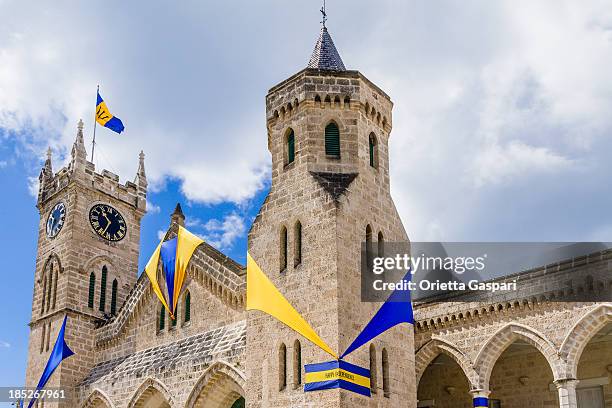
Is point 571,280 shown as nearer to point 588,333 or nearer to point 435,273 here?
point 588,333

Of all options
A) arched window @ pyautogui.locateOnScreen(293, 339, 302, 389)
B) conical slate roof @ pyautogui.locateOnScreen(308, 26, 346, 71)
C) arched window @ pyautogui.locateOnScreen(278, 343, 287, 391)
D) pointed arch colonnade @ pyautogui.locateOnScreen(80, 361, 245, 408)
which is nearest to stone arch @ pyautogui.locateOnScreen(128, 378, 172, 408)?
pointed arch colonnade @ pyautogui.locateOnScreen(80, 361, 245, 408)

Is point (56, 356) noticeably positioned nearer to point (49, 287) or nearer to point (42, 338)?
point (42, 338)

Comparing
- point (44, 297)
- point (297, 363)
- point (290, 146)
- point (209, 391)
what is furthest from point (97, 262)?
point (297, 363)

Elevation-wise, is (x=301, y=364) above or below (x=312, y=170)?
below

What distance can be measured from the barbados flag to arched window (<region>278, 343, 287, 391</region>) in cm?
1741

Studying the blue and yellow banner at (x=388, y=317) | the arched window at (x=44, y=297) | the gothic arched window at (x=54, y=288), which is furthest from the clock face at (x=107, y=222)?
the blue and yellow banner at (x=388, y=317)

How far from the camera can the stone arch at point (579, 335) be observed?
68.7 feet

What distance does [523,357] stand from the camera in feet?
85.7

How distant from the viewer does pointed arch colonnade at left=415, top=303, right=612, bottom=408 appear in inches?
830

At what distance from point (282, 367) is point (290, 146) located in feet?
20.1

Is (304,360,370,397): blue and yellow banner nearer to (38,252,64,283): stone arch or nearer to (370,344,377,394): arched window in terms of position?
(370,344,377,394): arched window

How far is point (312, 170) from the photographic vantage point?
2086 cm

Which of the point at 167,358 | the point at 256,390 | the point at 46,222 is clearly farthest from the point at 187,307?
the point at 46,222

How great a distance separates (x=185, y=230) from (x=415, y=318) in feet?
27.8
